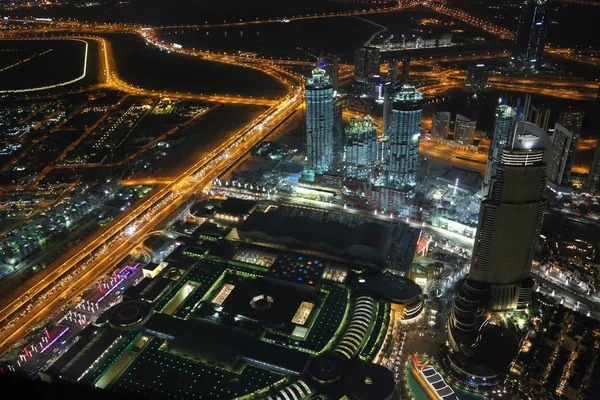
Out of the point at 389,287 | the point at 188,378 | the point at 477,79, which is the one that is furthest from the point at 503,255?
the point at 477,79

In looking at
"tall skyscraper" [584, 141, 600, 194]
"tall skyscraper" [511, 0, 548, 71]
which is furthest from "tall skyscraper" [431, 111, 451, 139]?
"tall skyscraper" [511, 0, 548, 71]

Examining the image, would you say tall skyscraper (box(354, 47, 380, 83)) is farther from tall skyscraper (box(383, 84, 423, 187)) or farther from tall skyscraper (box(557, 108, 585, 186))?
tall skyscraper (box(557, 108, 585, 186))

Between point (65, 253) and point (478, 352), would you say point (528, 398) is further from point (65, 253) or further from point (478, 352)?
point (65, 253)

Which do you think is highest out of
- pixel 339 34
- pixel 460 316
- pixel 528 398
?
pixel 339 34

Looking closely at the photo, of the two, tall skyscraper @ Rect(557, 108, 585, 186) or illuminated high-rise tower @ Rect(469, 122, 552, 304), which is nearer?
illuminated high-rise tower @ Rect(469, 122, 552, 304)

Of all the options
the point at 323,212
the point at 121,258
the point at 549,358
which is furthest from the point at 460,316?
the point at 121,258

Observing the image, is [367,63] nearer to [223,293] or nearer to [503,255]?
[503,255]

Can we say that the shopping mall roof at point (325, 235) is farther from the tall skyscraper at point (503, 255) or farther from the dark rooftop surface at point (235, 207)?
the tall skyscraper at point (503, 255)
